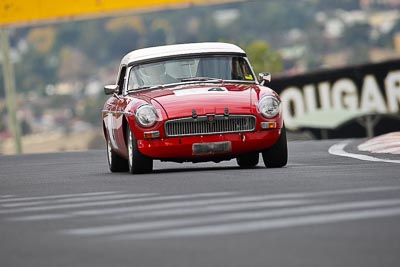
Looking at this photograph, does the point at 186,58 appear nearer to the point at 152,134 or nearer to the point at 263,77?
the point at 263,77

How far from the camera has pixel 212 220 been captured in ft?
30.4

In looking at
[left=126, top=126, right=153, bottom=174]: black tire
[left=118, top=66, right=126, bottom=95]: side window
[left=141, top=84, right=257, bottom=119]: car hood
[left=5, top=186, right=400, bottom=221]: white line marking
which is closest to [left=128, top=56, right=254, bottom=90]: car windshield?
[left=118, top=66, right=126, bottom=95]: side window

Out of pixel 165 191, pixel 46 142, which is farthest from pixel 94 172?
pixel 46 142

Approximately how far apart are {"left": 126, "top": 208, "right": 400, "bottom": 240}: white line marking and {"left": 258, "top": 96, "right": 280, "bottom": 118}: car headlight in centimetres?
672

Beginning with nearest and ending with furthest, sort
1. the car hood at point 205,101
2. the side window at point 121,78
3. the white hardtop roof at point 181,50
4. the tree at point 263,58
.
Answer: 1. the car hood at point 205,101
2. the white hardtop roof at point 181,50
3. the side window at point 121,78
4. the tree at point 263,58

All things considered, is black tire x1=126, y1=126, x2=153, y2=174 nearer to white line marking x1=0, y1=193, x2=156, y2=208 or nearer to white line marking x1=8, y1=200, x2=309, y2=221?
white line marking x1=0, y1=193, x2=156, y2=208

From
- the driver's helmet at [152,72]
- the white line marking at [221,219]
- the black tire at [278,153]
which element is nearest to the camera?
the white line marking at [221,219]

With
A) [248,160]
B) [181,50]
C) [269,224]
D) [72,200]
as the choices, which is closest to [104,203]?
[72,200]

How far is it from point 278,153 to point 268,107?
0.56 metres

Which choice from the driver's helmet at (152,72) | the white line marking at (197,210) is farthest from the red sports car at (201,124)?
the white line marking at (197,210)

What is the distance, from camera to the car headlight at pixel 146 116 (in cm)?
1595

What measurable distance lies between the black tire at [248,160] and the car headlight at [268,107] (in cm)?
121

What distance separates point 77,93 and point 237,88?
181m

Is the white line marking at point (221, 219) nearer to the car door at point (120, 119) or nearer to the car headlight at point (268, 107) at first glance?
the car headlight at point (268, 107)
